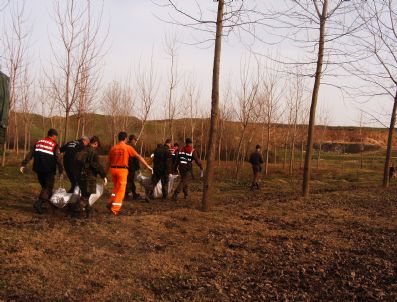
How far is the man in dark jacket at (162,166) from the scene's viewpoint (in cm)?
1206

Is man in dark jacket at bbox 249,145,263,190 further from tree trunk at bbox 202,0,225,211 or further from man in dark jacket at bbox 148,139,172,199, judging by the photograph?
tree trunk at bbox 202,0,225,211

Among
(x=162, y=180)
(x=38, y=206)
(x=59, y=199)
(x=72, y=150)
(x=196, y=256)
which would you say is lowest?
(x=196, y=256)

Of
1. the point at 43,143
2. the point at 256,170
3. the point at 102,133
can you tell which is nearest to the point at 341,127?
the point at 102,133

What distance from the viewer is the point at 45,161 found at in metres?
8.91

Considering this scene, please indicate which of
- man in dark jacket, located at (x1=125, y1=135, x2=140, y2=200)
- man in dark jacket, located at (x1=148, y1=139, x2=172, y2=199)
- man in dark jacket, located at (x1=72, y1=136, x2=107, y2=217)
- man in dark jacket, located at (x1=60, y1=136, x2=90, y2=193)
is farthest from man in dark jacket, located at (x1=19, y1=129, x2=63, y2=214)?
man in dark jacket, located at (x1=148, y1=139, x2=172, y2=199)

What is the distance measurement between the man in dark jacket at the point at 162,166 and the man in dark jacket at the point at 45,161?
3.50 m

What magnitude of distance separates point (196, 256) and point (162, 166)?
5774mm

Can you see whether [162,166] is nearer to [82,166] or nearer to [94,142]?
[94,142]

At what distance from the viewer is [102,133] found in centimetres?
4016

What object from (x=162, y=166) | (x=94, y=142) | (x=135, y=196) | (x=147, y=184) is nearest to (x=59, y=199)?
(x=94, y=142)

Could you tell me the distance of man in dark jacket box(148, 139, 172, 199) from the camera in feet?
39.6

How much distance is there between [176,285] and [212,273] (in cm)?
68

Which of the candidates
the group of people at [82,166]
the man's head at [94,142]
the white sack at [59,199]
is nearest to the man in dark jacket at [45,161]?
the group of people at [82,166]

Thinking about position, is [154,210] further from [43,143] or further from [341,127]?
[341,127]
